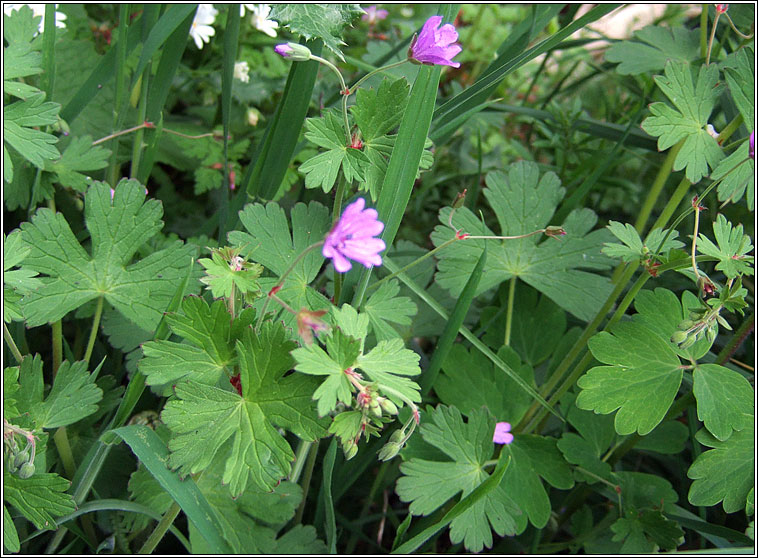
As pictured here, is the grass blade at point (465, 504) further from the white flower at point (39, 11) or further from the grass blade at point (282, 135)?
the white flower at point (39, 11)

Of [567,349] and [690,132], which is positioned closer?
[690,132]

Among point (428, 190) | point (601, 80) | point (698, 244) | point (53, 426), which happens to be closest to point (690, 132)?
point (698, 244)

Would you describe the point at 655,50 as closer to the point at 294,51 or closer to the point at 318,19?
the point at 318,19

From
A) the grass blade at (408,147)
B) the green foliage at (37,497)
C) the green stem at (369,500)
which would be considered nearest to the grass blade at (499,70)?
the grass blade at (408,147)

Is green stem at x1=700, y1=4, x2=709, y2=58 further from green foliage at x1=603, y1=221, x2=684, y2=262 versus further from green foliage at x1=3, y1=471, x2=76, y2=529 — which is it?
green foliage at x1=3, y1=471, x2=76, y2=529

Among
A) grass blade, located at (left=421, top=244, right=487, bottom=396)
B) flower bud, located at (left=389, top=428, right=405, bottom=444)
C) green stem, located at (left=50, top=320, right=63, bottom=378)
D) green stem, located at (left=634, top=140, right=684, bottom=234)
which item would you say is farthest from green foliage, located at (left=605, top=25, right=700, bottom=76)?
green stem, located at (left=50, top=320, right=63, bottom=378)

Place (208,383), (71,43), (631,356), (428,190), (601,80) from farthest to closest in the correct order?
1. (601,80)
2. (428,190)
3. (71,43)
4. (631,356)
5. (208,383)

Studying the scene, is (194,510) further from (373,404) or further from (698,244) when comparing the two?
(698,244)
